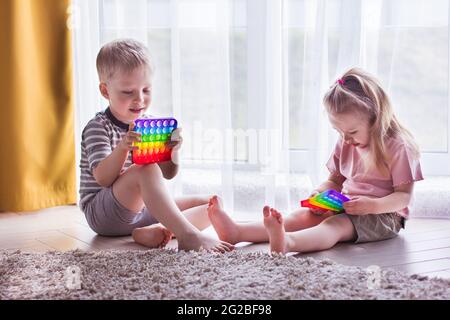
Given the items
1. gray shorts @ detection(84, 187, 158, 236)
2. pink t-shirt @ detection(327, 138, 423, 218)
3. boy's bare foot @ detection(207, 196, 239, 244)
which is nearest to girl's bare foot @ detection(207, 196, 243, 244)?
boy's bare foot @ detection(207, 196, 239, 244)

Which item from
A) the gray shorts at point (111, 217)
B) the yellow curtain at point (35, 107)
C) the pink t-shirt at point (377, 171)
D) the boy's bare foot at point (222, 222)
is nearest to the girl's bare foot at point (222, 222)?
the boy's bare foot at point (222, 222)

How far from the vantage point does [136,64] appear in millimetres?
1580

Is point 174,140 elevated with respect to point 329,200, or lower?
elevated

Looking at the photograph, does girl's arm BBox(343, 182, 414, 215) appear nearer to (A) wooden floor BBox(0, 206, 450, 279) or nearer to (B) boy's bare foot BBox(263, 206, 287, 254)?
(A) wooden floor BBox(0, 206, 450, 279)

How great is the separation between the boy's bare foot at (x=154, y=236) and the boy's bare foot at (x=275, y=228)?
0.26m

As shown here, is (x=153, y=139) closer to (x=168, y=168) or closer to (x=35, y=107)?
(x=168, y=168)

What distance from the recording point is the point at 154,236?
150 centimetres

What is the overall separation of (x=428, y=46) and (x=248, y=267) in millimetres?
973

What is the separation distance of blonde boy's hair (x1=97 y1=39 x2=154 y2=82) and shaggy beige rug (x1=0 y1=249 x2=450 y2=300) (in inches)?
18.2

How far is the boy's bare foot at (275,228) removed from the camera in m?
1.35

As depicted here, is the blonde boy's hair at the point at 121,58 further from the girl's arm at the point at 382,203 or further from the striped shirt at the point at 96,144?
the girl's arm at the point at 382,203

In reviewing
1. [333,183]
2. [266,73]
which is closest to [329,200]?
[333,183]

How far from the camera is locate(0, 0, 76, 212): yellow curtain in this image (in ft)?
6.53

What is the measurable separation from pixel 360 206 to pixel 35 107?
1048mm
